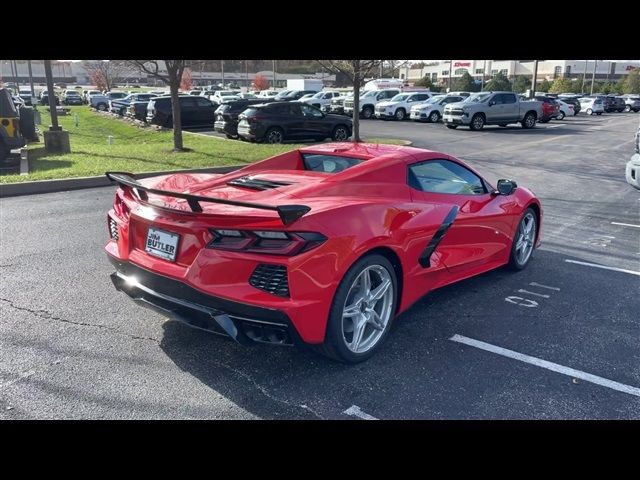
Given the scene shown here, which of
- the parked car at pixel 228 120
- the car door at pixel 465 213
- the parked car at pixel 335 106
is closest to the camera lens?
the car door at pixel 465 213

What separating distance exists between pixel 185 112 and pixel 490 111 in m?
14.6

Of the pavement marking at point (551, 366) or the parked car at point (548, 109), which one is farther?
the parked car at point (548, 109)

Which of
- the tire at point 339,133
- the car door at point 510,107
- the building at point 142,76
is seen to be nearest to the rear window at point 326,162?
the tire at point 339,133

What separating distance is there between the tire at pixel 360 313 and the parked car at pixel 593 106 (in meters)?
45.9

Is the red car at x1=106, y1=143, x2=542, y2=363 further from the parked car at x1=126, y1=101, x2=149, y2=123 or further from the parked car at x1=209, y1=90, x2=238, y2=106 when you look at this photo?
the parked car at x1=209, y1=90, x2=238, y2=106


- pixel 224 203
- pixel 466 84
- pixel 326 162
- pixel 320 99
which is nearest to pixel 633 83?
pixel 466 84

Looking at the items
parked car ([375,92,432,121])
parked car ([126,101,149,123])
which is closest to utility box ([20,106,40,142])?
parked car ([126,101,149,123])

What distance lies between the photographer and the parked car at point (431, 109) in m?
31.0

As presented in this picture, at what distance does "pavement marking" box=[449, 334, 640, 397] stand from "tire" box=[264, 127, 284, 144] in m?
15.8

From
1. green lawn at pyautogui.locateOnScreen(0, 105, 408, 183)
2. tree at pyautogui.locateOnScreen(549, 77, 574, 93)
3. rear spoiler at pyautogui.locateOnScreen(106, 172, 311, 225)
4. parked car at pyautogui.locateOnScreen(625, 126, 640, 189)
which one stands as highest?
tree at pyautogui.locateOnScreen(549, 77, 574, 93)

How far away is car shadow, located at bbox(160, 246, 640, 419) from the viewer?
3256mm

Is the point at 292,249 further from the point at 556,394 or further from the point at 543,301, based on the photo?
the point at 543,301

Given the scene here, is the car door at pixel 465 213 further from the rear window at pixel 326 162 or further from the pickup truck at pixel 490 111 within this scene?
the pickup truck at pixel 490 111

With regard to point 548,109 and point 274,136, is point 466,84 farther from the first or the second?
point 274,136
